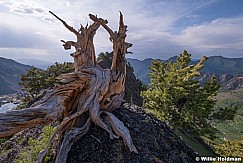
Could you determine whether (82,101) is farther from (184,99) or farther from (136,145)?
(184,99)

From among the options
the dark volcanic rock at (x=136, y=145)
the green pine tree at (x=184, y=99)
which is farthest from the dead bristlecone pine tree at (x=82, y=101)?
the green pine tree at (x=184, y=99)

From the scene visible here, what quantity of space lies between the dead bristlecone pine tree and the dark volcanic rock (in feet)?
0.83

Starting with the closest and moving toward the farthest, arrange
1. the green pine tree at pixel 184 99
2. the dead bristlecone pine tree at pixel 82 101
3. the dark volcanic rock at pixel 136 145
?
the dead bristlecone pine tree at pixel 82 101, the dark volcanic rock at pixel 136 145, the green pine tree at pixel 184 99

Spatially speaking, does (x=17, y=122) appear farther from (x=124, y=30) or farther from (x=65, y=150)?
(x=124, y=30)

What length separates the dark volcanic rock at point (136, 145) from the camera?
665 cm

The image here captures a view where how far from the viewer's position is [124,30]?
8.99 metres

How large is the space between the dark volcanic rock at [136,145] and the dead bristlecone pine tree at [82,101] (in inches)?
9.9

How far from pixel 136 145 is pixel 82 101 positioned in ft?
7.56

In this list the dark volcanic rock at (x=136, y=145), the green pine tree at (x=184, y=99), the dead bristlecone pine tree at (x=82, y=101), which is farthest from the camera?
the green pine tree at (x=184, y=99)

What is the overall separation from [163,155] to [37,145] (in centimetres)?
418

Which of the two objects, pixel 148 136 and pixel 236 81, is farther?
pixel 236 81

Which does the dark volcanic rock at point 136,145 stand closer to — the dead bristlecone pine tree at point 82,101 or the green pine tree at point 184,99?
the dead bristlecone pine tree at point 82,101

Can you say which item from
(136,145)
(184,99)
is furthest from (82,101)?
(184,99)

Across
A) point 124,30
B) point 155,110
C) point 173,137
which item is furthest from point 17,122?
point 155,110
